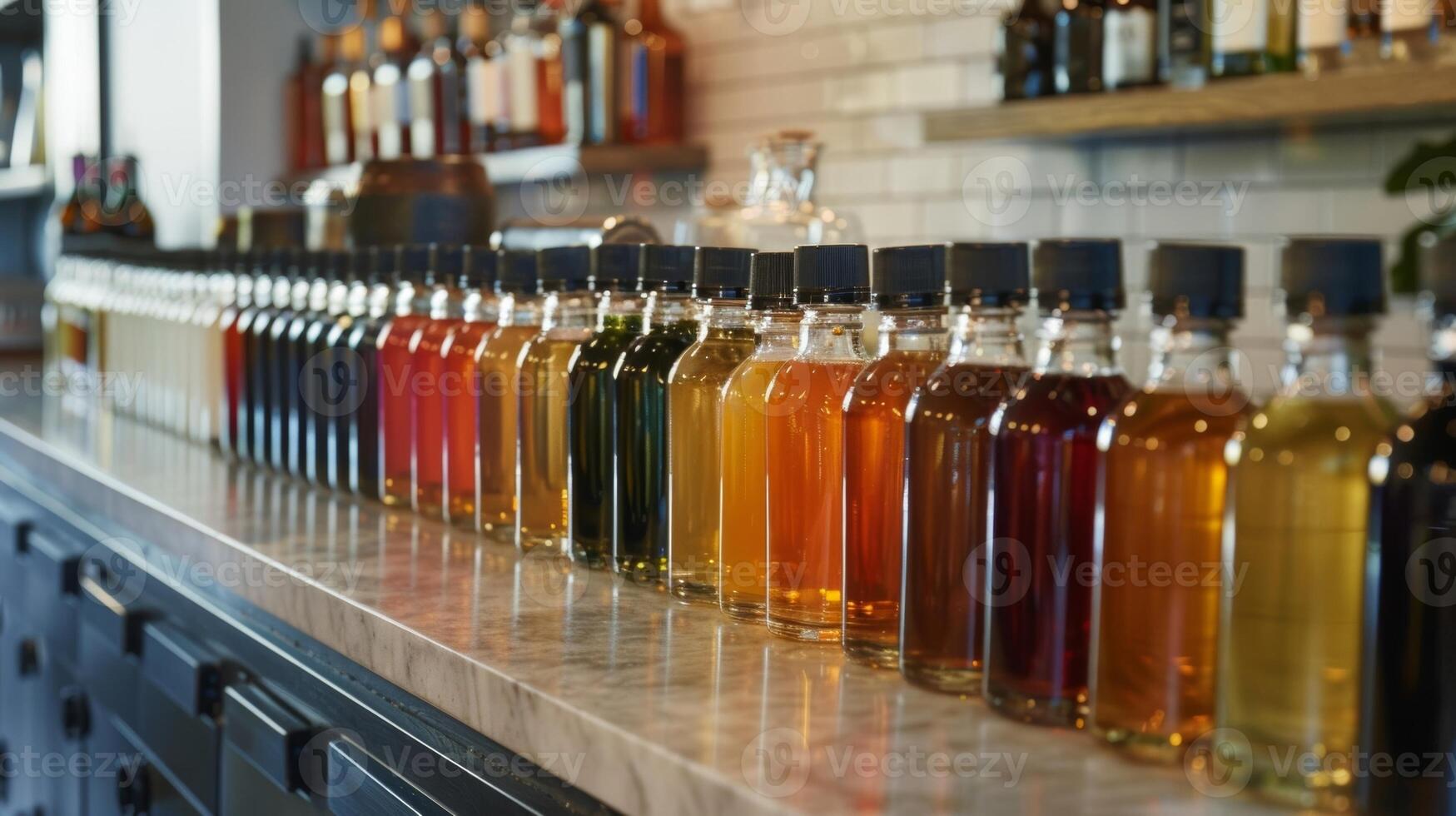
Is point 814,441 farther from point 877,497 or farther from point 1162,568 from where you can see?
point 1162,568

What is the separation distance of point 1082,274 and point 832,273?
0.69ft

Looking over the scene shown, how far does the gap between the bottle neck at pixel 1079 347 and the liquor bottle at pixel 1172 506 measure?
2.1 inches

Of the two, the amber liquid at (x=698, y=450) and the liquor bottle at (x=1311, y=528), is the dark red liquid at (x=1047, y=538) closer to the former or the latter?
the liquor bottle at (x=1311, y=528)

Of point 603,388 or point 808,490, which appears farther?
point 603,388

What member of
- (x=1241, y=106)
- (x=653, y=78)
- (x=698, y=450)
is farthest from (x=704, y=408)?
(x=653, y=78)

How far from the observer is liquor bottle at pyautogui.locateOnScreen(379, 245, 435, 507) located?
59.1 inches

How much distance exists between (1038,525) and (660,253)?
455 mm

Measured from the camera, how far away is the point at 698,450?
1079 mm

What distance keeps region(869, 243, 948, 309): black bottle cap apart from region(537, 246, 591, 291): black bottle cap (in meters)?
0.39

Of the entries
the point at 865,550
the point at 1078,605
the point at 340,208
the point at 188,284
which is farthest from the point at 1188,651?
the point at 188,284

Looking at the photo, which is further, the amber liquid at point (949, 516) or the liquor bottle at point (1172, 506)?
the amber liquid at point (949, 516)

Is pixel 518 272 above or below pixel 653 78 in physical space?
below

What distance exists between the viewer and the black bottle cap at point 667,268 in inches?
45.0

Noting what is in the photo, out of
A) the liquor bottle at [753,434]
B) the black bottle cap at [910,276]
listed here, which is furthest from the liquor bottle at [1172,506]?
the liquor bottle at [753,434]
